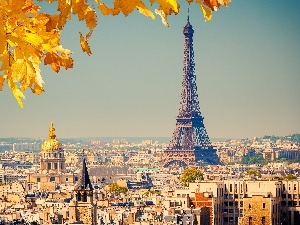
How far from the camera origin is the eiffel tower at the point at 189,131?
357 feet

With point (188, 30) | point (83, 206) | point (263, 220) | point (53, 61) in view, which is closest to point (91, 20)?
point (53, 61)

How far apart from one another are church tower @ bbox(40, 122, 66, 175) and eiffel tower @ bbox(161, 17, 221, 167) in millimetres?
20391

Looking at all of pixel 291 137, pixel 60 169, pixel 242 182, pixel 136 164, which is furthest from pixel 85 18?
pixel 291 137

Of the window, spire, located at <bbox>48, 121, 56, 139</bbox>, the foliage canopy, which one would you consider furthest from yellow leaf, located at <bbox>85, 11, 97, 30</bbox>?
spire, located at <bbox>48, 121, 56, 139</bbox>

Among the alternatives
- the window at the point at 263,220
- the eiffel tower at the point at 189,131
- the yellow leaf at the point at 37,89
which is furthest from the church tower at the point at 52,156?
the yellow leaf at the point at 37,89

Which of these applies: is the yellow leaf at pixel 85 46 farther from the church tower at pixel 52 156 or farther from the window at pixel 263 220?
the church tower at pixel 52 156

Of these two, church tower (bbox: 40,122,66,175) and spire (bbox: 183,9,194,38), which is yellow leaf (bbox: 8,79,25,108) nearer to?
church tower (bbox: 40,122,66,175)

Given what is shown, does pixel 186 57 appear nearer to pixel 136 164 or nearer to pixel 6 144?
pixel 136 164

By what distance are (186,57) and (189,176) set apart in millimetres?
32483

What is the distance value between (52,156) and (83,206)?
4776 centimetres

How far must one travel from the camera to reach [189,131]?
10975cm

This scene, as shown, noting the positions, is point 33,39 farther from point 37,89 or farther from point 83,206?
point 83,206

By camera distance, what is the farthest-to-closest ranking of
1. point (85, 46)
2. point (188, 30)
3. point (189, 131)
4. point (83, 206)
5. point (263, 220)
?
point (188, 30), point (189, 131), point (263, 220), point (83, 206), point (85, 46)

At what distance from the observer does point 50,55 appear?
3570mm
